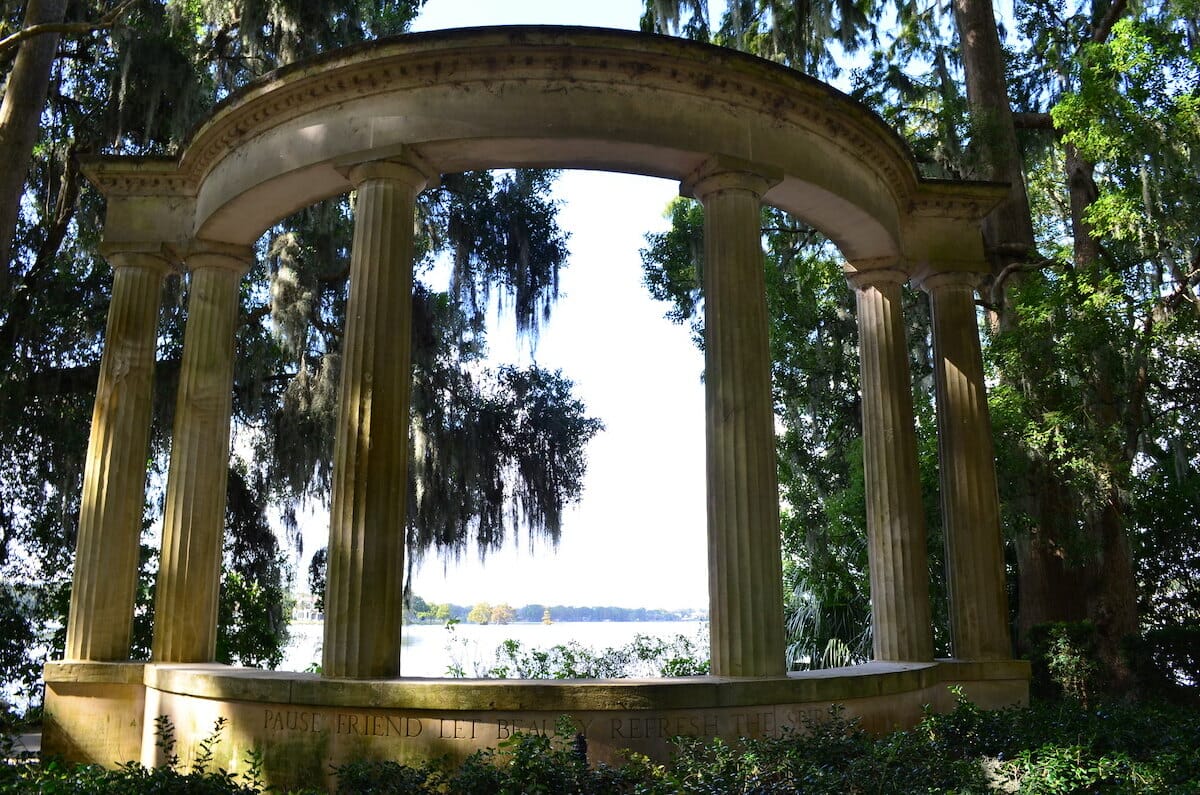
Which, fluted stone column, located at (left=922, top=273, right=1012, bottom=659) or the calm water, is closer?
fluted stone column, located at (left=922, top=273, right=1012, bottom=659)

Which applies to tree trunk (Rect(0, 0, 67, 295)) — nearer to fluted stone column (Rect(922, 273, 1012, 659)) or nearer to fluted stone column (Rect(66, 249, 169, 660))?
fluted stone column (Rect(66, 249, 169, 660))

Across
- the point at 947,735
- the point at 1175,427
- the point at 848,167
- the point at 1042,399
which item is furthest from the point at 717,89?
the point at 1175,427

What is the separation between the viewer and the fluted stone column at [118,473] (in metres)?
17.2

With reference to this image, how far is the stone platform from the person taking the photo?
13.0 meters

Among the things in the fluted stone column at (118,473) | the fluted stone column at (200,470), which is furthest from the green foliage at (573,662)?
the fluted stone column at (118,473)

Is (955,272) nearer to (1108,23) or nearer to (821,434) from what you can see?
(821,434)

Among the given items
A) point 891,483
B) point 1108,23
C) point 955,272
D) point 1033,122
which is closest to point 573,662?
point 891,483

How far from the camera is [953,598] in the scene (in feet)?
61.0

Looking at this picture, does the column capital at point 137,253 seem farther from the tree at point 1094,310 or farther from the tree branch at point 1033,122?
the tree branch at point 1033,122

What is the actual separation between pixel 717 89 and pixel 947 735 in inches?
400

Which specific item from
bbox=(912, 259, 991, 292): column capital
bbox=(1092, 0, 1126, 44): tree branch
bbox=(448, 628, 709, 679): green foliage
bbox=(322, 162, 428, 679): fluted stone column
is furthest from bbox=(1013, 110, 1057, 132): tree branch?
bbox=(322, 162, 428, 679): fluted stone column

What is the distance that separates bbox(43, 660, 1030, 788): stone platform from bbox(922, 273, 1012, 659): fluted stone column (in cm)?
330

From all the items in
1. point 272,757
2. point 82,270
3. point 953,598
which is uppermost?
point 82,270

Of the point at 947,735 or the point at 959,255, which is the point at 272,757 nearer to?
the point at 947,735
